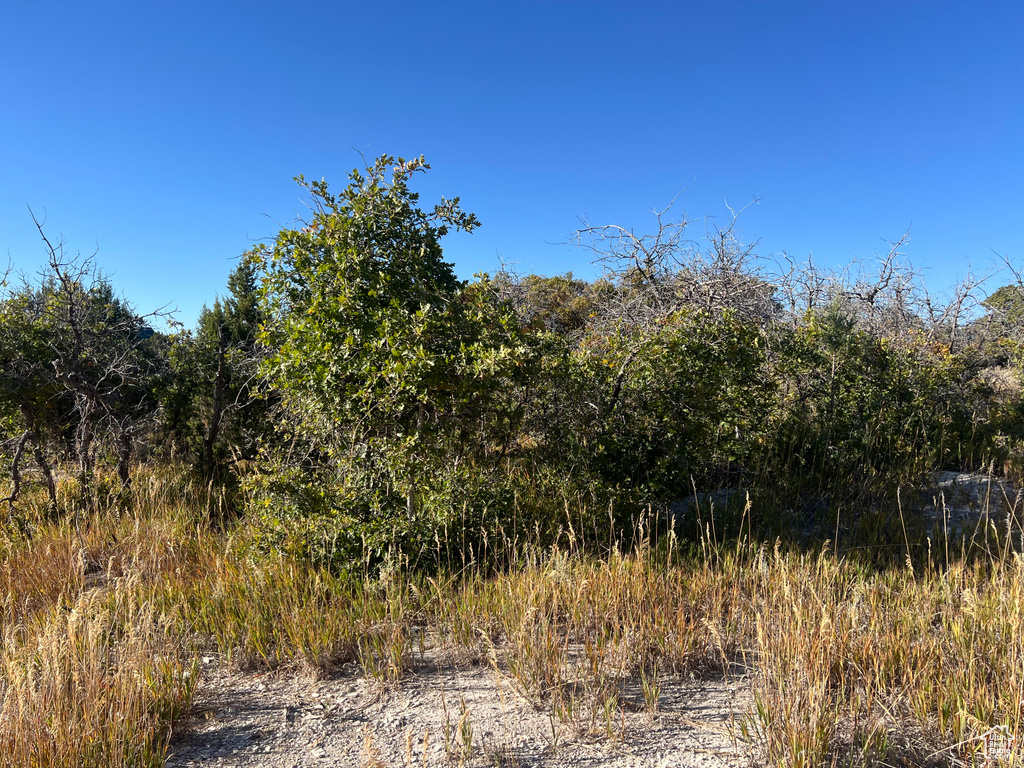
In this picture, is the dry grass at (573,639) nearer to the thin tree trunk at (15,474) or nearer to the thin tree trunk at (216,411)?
the thin tree trunk at (15,474)

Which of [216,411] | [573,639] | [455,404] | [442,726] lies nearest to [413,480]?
[455,404]

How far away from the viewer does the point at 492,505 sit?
4617 mm

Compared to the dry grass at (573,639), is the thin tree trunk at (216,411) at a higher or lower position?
higher

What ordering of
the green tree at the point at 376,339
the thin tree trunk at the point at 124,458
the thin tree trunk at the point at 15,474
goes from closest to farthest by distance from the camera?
1. the green tree at the point at 376,339
2. the thin tree trunk at the point at 15,474
3. the thin tree trunk at the point at 124,458

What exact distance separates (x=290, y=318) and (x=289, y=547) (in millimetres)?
1692

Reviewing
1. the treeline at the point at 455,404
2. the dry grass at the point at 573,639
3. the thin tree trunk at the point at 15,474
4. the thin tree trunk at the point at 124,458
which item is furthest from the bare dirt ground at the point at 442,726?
the thin tree trunk at the point at 124,458

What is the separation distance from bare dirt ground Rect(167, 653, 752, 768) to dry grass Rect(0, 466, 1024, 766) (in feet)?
0.25

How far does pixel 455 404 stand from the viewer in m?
4.11

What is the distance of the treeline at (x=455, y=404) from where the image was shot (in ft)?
13.1

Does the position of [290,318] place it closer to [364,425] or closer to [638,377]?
[364,425]

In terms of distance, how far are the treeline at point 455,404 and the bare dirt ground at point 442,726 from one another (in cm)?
104

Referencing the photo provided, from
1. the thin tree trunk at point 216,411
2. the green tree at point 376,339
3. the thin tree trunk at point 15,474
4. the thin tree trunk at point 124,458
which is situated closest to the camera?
the green tree at point 376,339

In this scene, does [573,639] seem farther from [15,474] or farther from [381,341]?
[15,474]

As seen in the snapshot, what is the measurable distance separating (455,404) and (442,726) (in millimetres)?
2067
